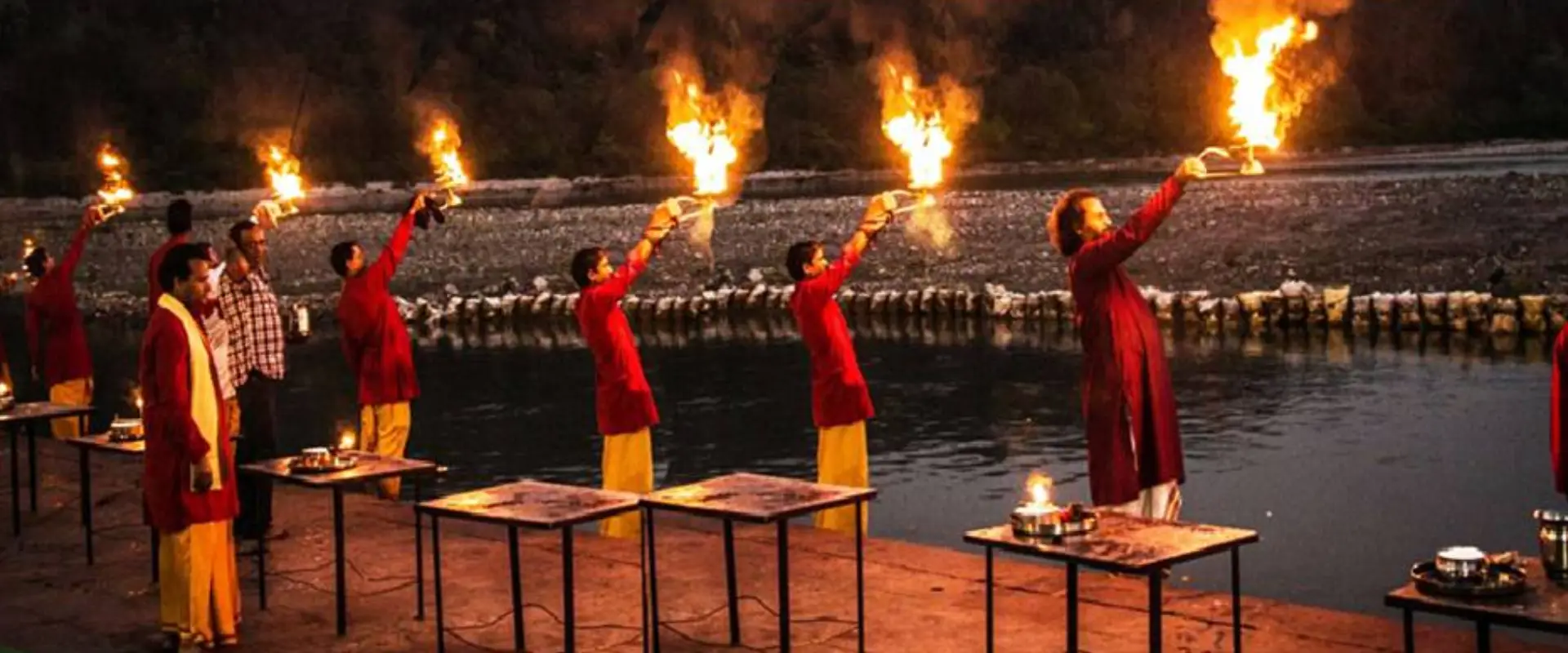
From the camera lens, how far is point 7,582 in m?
10.4

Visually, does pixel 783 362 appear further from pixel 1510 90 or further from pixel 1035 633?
pixel 1510 90

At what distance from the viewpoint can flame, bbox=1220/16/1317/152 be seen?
27.7 feet

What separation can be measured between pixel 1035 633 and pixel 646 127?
233ft

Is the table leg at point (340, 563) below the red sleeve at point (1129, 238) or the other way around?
below

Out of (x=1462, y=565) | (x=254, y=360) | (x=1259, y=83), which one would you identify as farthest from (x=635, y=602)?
(x=1462, y=565)

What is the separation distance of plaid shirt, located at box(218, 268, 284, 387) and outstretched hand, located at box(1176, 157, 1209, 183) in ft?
16.9

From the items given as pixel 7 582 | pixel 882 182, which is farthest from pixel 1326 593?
pixel 882 182

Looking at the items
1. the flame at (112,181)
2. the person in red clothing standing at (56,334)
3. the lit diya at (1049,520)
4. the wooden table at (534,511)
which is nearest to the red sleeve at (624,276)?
the wooden table at (534,511)

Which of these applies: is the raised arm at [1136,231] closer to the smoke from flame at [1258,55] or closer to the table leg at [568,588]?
the smoke from flame at [1258,55]

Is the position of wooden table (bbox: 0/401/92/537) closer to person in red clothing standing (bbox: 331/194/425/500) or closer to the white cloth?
person in red clothing standing (bbox: 331/194/425/500)

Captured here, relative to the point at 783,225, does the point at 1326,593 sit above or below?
below

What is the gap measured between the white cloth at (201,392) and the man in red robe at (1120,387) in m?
3.74

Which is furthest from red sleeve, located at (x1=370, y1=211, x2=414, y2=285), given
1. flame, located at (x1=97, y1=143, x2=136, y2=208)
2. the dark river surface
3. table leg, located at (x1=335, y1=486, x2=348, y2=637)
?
table leg, located at (x1=335, y1=486, x2=348, y2=637)

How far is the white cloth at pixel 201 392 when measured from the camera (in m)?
8.06
